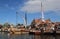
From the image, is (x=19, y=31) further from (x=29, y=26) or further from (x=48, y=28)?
(x=48, y=28)

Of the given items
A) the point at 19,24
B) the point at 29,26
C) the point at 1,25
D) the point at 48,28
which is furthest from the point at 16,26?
the point at 48,28

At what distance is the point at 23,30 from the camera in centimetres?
10450

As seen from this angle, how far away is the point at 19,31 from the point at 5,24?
112 ft

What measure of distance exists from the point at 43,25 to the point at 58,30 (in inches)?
419

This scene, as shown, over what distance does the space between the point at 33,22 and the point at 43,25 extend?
20979 millimetres

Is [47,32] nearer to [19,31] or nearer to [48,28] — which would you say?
[48,28]

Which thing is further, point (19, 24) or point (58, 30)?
point (19, 24)

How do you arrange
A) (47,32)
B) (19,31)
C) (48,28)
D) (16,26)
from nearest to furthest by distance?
(47,32) → (48,28) → (19,31) → (16,26)

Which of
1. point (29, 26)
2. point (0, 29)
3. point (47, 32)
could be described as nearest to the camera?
point (47, 32)

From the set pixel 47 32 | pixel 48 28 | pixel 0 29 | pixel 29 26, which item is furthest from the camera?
pixel 0 29

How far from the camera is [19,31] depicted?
104062 mm

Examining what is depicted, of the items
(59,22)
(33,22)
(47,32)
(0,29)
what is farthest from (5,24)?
(47,32)

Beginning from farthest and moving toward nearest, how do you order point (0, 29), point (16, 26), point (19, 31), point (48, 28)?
point (0, 29), point (16, 26), point (19, 31), point (48, 28)

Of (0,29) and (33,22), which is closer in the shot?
(33,22)
